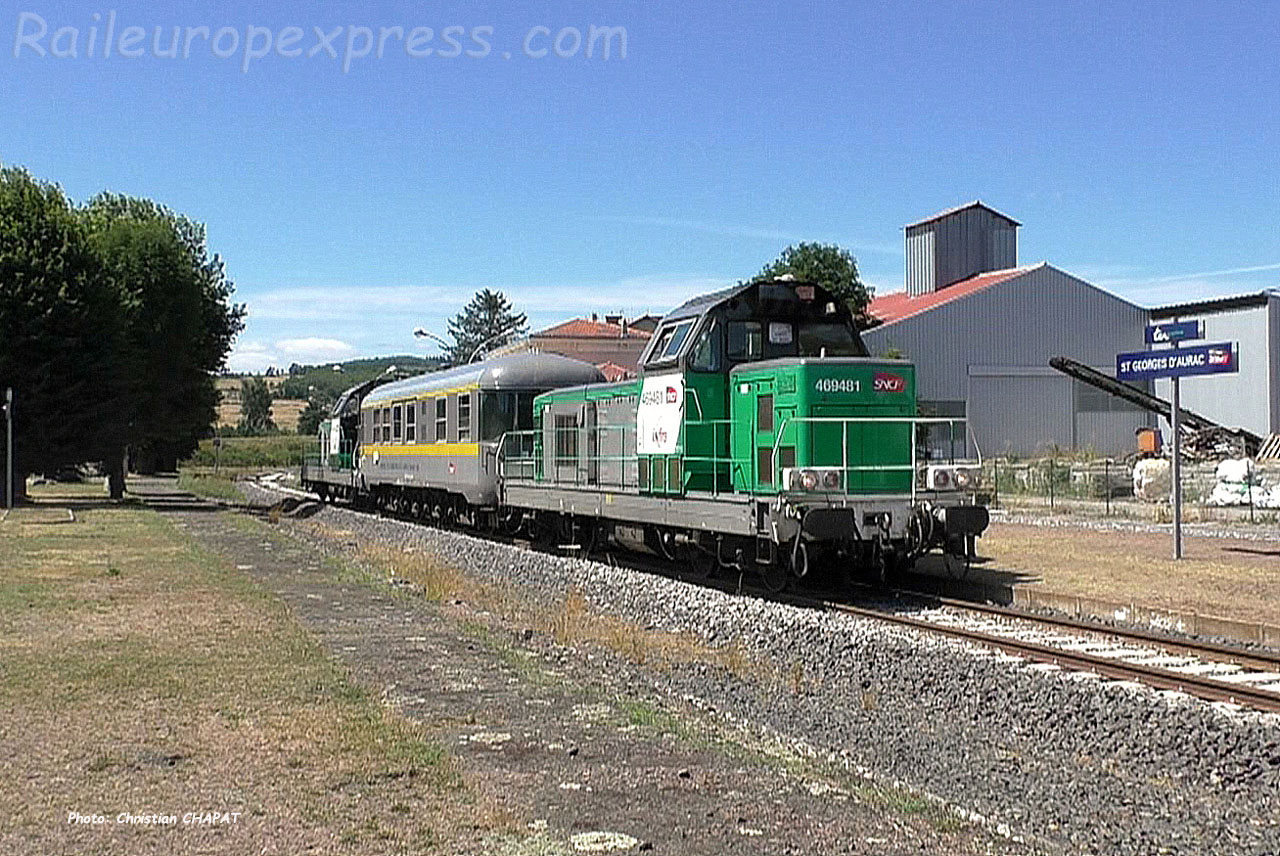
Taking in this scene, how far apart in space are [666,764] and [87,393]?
119 feet

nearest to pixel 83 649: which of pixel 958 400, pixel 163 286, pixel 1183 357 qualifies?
pixel 1183 357

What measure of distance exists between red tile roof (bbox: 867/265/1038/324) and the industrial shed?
0.21m

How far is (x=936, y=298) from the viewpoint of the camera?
61.1 metres

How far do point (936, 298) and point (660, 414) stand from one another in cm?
4540

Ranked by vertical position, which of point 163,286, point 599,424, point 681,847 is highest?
point 163,286

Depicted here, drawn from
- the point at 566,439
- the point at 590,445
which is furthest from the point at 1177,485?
the point at 566,439

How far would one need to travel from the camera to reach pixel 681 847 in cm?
612

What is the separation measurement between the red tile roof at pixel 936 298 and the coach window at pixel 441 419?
96.0 ft

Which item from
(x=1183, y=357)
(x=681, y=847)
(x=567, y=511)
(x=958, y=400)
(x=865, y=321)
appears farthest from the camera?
(x=865, y=321)

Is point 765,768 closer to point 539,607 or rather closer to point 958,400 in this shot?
point 539,607

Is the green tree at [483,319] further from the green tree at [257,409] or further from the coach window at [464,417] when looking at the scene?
the coach window at [464,417]

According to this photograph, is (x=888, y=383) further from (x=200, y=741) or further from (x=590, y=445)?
(x=200, y=741)

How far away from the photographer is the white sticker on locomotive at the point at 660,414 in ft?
57.6

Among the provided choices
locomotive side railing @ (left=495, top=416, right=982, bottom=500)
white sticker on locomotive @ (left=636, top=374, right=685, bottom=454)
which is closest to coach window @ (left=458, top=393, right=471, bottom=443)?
locomotive side railing @ (left=495, top=416, right=982, bottom=500)
